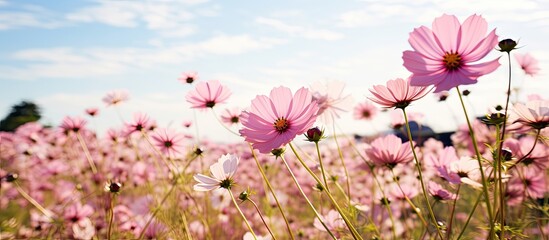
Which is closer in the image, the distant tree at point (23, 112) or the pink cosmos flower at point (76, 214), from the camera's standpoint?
the pink cosmos flower at point (76, 214)

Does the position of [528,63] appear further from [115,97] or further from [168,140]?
[115,97]

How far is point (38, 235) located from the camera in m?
1.61

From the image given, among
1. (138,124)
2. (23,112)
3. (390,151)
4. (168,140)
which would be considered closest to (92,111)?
(138,124)

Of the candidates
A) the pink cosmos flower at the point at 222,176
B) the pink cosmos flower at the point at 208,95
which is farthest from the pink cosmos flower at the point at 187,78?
the pink cosmos flower at the point at 222,176

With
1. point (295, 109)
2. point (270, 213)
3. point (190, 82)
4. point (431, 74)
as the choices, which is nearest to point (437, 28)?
point (431, 74)

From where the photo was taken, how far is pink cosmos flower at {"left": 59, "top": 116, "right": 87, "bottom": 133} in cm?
173

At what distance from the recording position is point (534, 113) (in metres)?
0.62

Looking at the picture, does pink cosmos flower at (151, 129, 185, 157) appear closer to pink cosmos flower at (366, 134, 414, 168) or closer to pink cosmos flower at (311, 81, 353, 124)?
pink cosmos flower at (311, 81, 353, 124)

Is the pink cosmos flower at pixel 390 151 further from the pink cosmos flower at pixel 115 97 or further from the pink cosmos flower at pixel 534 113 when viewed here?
the pink cosmos flower at pixel 115 97

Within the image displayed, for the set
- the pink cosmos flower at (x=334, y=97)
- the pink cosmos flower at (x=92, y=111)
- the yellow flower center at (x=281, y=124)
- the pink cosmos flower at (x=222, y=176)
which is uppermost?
the yellow flower center at (x=281, y=124)

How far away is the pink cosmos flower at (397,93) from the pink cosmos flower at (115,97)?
4.36 feet

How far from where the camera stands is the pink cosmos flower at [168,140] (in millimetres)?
1171

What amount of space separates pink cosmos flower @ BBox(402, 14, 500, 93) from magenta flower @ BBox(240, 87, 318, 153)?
147mm

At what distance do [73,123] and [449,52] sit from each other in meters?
1.58
